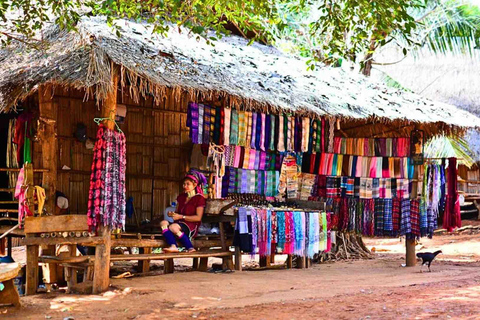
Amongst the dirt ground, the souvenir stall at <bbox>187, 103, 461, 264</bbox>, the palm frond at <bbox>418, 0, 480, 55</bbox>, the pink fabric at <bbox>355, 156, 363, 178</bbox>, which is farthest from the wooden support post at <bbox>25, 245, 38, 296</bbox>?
the palm frond at <bbox>418, 0, 480, 55</bbox>

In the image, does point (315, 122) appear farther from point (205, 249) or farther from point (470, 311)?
point (470, 311)

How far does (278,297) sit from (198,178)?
286 cm

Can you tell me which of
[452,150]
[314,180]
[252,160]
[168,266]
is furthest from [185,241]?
[452,150]

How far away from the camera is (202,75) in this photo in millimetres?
9836

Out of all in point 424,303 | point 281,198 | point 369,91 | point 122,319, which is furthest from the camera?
point 369,91

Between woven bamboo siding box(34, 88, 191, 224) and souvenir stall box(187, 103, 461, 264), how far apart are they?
1.61 feet

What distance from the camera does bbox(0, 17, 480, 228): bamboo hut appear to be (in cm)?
870

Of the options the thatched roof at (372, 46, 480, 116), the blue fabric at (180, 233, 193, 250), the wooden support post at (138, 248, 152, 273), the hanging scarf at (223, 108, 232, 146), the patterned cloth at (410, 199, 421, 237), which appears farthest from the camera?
the thatched roof at (372, 46, 480, 116)

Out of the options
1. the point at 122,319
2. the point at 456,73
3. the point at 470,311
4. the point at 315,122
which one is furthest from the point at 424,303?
the point at 456,73

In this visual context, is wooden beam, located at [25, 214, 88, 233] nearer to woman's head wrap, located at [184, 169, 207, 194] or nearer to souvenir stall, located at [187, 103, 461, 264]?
woman's head wrap, located at [184, 169, 207, 194]

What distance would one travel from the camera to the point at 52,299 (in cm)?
786

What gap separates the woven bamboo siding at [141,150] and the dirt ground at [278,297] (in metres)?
1.26

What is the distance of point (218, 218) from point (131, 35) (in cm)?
307

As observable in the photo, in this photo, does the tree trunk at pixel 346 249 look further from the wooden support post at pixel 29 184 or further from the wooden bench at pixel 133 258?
the wooden support post at pixel 29 184
